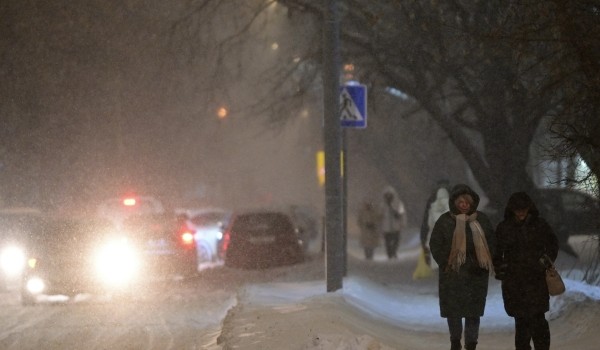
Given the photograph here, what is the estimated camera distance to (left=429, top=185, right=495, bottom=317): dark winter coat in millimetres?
9156

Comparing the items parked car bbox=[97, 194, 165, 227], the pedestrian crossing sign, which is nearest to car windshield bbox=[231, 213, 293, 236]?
parked car bbox=[97, 194, 165, 227]

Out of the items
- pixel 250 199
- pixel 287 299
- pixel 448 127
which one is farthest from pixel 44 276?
pixel 250 199

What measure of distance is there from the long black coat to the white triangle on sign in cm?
640

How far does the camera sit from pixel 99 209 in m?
26.5

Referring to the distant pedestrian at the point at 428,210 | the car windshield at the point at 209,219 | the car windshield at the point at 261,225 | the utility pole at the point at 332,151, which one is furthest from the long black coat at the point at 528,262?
the car windshield at the point at 209,219

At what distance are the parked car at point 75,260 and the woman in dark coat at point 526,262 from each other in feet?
34.6

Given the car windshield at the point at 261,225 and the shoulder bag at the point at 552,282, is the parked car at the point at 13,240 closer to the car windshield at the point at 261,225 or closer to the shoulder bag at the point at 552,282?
the car windshield at the point at 261,225

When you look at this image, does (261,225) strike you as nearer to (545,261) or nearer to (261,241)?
(261,241)

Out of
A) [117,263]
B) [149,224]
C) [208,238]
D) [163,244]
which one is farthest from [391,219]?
[117,263]

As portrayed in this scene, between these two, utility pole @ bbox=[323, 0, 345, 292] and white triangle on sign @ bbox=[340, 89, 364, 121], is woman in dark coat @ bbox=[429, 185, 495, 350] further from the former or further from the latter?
white triangle on sign @ bbox=[340, 89, 364, 121]

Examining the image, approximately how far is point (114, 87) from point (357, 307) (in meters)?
20.7

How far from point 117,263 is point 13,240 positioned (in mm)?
4628

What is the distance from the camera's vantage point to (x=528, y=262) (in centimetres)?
876

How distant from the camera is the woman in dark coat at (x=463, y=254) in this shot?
9.12 meters
